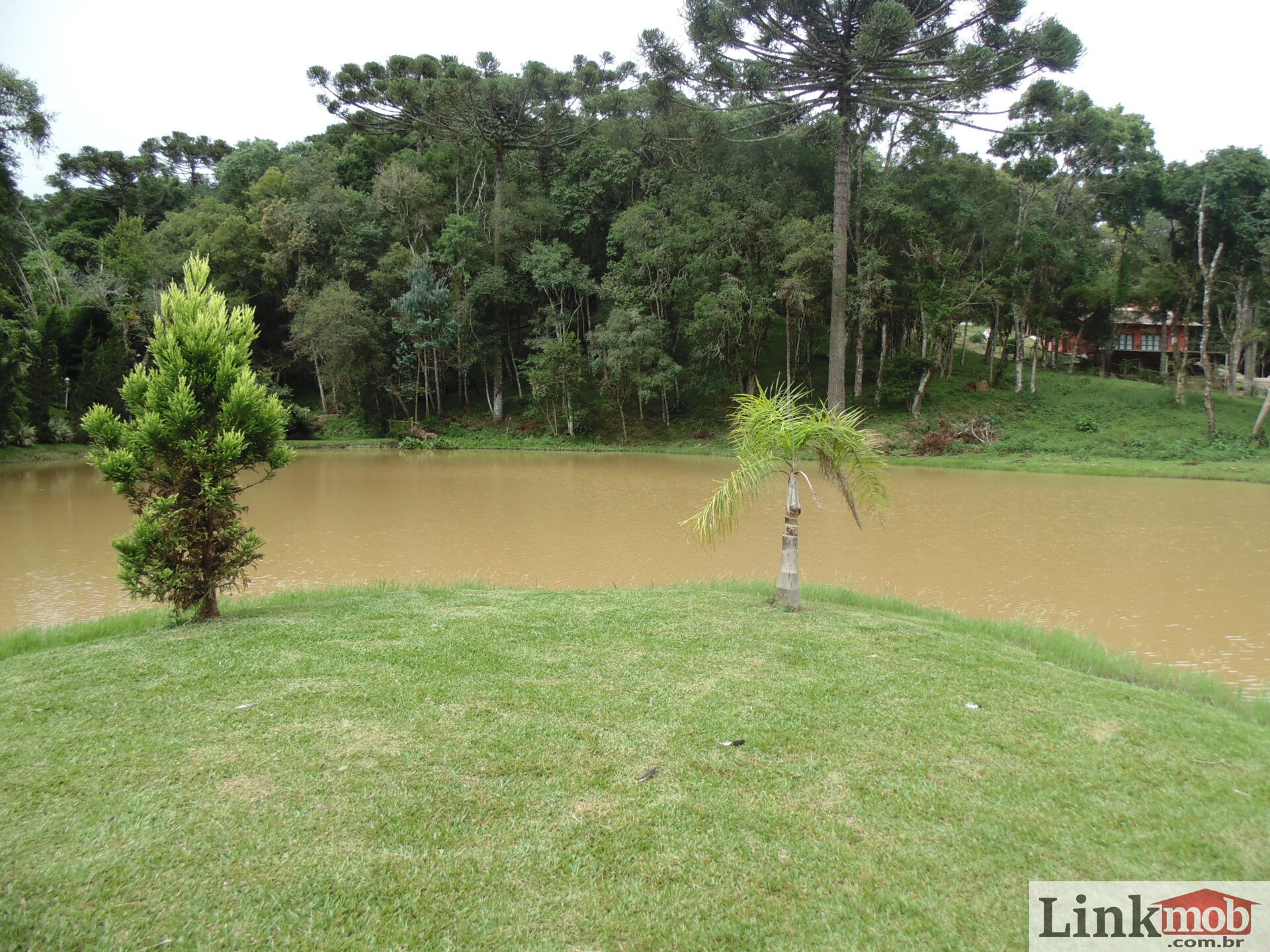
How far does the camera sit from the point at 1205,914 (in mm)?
2525

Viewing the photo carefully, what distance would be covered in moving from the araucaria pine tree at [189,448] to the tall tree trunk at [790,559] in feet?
14.5

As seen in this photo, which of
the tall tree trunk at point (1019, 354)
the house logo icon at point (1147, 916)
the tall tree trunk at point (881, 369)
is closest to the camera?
the house logo icon at point (1147, 916)

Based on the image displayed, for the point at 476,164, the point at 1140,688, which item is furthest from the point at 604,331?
the point at 1140,688

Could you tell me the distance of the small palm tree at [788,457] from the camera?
6.32 metres

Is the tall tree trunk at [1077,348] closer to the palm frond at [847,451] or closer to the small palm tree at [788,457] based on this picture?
the palm frond at [847,451]

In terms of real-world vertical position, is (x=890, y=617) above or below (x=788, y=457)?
below

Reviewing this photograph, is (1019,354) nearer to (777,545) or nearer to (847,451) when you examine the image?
(777,545)

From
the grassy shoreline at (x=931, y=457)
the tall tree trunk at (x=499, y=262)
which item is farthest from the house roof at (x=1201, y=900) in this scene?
the tall tree trunk at (x=499, y=262)

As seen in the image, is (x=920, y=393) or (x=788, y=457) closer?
(x=788, y=457)

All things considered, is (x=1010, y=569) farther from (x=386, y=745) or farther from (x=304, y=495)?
(x=304, y=495)

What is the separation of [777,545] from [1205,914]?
8.42 metres

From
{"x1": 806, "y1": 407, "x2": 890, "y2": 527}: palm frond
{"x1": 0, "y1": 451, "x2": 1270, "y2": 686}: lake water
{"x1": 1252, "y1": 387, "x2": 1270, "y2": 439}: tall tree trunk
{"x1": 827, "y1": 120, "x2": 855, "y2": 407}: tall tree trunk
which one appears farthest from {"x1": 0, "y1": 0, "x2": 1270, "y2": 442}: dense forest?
{"x1": 806, "y1": 407, "x2": 890, "y2": 527}: palm frond

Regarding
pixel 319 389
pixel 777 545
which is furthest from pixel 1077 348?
pixel 319 389

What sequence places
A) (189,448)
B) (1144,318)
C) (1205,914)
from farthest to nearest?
(1144,318) < (189,448) < (1205,914)
